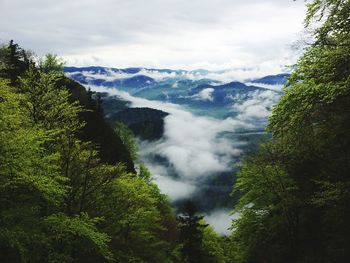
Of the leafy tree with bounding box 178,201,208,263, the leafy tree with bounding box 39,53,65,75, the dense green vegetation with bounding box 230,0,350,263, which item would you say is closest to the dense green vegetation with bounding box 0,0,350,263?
the dense green vegetation with bounding box 230,0,350,263

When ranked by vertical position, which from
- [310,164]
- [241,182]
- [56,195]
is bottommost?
[241,182]

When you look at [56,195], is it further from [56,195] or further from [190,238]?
[190,238]

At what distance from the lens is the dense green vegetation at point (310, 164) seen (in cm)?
1225

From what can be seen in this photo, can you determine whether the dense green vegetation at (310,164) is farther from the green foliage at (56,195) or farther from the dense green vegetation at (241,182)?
the green foliage at (56,195)

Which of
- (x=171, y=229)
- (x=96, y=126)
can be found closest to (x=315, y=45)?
(x=171, y=229)

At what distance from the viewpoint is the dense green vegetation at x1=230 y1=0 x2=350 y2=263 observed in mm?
12250

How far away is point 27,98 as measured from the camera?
27.8 metres

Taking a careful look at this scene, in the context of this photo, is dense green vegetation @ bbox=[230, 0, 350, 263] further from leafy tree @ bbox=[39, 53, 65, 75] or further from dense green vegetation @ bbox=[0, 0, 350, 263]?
leafy tree @ bbox=[39, 53, 65, 75]

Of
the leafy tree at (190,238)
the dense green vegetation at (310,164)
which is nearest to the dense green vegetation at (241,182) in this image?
the dense green vegetation at (310,164)

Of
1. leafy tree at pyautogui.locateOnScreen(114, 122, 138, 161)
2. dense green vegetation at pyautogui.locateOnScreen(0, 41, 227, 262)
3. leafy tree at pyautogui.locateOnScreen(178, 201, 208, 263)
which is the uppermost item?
dense green vegetation at pyautogui.locateOnScreen(0, 41, 227, 262)

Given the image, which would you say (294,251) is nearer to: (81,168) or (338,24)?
(81,168)

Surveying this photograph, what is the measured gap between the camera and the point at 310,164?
78.5 feet

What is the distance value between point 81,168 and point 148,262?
10.9 m

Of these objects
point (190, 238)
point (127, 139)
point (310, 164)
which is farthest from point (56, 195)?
point (127, 139)
